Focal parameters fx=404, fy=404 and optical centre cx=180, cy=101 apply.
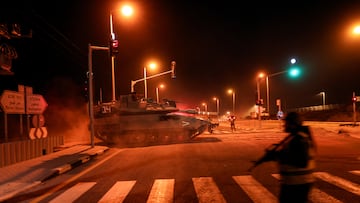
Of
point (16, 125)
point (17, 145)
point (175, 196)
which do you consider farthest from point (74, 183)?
point (16, 125)

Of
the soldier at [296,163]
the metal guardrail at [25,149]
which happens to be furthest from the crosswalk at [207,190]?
the metal guardrail at [25,149]

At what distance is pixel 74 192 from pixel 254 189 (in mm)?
4423

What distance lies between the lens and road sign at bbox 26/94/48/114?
760 inches

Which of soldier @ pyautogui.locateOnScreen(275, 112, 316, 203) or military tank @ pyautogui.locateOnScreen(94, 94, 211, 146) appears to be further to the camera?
military tank @ pyautogui.locateOnScreen(94, 94, 211, 146)

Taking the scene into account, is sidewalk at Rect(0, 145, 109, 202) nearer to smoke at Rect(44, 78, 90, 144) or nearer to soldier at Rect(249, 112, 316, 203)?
soldier at Rect(249, 112, 316, 203)

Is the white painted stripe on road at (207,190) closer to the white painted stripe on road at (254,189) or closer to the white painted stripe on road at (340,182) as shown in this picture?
the white painted stripe on road at (254,189)

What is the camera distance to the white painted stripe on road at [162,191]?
867 cm

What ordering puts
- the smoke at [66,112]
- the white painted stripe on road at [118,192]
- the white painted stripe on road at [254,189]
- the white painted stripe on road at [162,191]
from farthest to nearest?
the smoke at [66,112] → the white painted stripe on road at [118,192] → the white painted stripe on road at [162,191] → the white painted stripe on road at [254,189]

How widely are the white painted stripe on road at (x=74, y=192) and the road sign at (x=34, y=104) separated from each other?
923cm

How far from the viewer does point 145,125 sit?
27172mm

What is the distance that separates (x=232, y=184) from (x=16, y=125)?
37.5 meters

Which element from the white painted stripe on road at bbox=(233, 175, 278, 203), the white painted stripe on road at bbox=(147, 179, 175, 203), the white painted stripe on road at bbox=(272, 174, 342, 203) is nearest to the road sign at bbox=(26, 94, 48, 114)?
the white painted stripe on road at bbox=(147, 179, 175, 203)

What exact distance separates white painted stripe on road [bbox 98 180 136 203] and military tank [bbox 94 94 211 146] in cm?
1572

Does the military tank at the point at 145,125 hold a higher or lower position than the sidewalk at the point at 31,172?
higher
